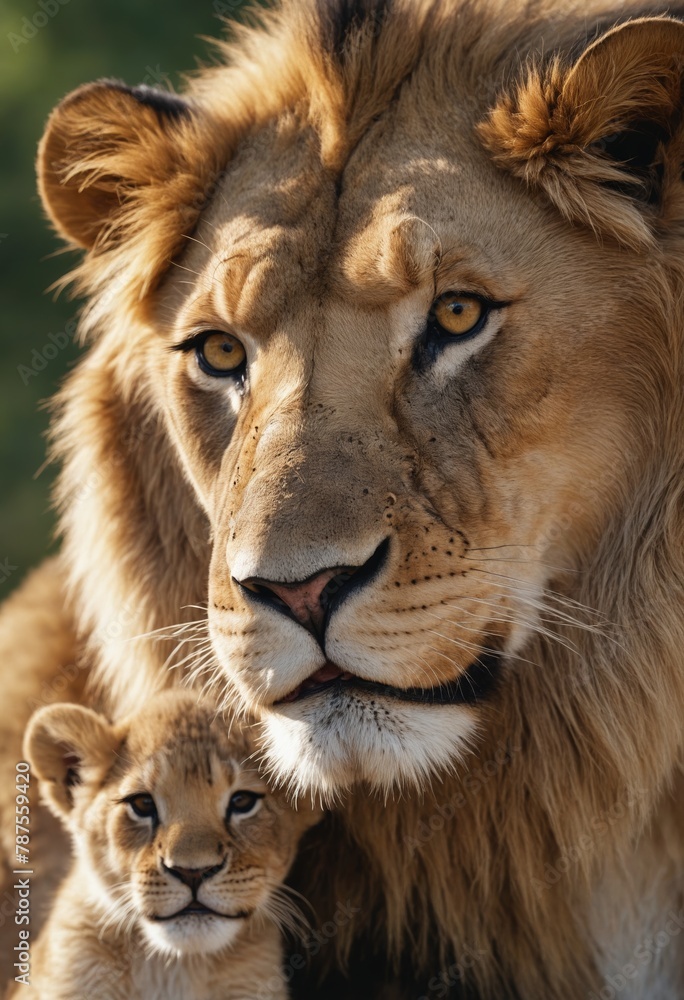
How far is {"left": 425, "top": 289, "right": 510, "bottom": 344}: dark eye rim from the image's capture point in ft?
6.69

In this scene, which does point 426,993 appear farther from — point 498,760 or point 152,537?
point 152,537

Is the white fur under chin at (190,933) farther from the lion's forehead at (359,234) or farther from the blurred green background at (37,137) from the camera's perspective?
the blurred green background at (37,137)

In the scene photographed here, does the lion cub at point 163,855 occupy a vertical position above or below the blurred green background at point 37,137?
below

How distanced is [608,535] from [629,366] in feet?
0.87

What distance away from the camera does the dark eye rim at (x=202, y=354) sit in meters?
2.26

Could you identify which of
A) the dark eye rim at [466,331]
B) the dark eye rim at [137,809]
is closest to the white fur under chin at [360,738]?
the dark eye rim at [137,809]

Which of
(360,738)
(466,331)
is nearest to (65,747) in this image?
(360,738)

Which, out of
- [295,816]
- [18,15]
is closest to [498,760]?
[295,816]

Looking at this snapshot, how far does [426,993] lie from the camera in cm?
240

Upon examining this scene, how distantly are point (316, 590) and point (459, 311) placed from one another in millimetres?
499

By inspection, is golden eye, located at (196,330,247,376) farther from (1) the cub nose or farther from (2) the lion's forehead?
(1) the cub nose

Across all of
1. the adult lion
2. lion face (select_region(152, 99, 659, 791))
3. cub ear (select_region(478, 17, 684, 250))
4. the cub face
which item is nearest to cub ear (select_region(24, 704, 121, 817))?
the cub face

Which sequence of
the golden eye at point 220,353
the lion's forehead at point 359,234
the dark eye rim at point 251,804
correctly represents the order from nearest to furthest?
the lion's forehead at point 359,234
the dark eye rim at point 251,804
the golden eye at point 220,353

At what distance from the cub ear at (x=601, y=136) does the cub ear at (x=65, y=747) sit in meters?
1.09
